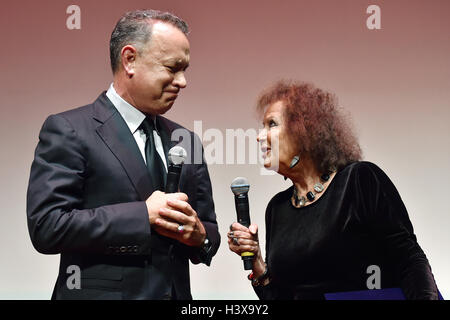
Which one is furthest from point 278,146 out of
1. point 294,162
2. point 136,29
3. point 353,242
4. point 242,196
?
point 136,29

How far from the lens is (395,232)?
1.98 m

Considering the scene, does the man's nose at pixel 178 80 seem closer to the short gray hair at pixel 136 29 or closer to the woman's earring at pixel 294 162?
the short gray hair at pixel 136 29

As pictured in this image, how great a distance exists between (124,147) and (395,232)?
3.39 feet

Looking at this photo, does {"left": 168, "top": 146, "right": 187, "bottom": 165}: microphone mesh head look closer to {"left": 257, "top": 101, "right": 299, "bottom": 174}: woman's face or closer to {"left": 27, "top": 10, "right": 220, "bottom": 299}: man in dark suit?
{"left": 27, "top": 10, "right": 220, "bottom": 299}: man in dark suit

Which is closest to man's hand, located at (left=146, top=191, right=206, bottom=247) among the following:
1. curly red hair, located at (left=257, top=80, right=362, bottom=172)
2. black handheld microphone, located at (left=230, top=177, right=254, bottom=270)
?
black handheld microphone, located at (left=230, top=177, right=254, bottom=270)

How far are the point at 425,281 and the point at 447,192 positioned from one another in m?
1.64

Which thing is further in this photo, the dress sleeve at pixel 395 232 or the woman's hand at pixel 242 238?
the woman's hand at pixel 242 238

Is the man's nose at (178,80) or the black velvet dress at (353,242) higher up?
the man's nose at (178,80)

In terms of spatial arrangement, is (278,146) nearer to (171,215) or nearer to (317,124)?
(317,124)

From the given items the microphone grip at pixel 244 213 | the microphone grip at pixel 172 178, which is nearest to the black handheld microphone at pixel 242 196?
the microphone grip at pixel 244 213

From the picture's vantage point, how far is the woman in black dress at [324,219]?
6.56 feet

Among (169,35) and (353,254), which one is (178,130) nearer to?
(169,35)

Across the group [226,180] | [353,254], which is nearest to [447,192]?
[226,180]

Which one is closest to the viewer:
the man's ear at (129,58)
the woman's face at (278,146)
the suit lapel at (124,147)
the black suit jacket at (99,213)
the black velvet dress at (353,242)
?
the black suit jacket at (99,213)
